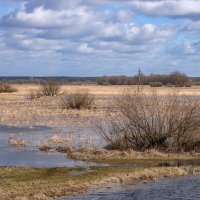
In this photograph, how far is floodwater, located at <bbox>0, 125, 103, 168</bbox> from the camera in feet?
59.5

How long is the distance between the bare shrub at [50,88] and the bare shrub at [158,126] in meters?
46.6

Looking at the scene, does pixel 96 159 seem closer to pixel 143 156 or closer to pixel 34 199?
pixel 143 156

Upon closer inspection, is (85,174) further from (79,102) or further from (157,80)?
(157,80)

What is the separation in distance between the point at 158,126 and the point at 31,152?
539 cm

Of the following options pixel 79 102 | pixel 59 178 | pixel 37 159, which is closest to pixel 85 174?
pixel 59 178

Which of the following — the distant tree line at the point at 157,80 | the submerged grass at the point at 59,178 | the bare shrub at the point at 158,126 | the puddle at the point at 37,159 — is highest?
the distant tree line at the point at 157,80

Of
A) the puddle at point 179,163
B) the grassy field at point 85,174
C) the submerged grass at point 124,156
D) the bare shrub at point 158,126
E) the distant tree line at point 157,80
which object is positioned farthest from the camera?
the distant tree line at point 157,80

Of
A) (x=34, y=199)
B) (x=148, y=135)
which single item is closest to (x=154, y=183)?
(x=34, y=199)

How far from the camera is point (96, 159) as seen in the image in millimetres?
19172

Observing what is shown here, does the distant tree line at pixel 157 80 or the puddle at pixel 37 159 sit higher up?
the distant tree line at pixel 157 80

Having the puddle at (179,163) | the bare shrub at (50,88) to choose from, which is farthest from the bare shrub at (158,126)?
the bare shrub at (50,88)

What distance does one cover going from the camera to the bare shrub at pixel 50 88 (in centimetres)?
6825

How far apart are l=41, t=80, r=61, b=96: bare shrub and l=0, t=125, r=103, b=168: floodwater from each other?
3930cm

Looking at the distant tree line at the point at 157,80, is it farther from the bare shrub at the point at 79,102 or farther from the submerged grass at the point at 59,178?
the submerged grass at the point at 59,178
